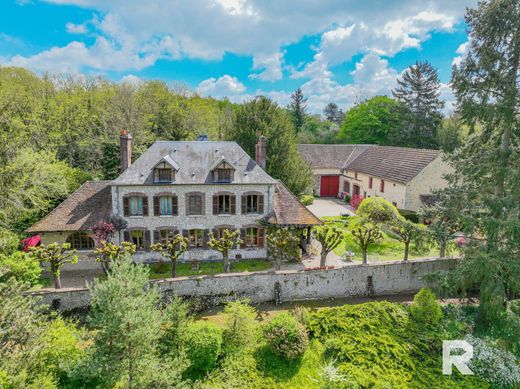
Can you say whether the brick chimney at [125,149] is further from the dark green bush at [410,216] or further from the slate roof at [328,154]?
the slate roof at [328,154]

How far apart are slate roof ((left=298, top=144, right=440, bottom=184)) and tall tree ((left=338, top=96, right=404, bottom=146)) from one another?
12.1 m

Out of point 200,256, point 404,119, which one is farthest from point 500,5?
point 404,119

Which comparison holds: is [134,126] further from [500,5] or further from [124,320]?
→ [500,5]

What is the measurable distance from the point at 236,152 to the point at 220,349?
571 inches

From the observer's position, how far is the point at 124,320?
1058 cm

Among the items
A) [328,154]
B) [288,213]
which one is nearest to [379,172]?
[328,154]

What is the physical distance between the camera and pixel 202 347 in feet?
42.4

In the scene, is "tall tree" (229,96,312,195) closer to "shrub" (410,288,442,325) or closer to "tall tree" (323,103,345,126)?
"shrub" (410,288,442,325)

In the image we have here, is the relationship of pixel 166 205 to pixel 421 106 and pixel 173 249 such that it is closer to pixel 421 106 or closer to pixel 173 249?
pixel 173 249

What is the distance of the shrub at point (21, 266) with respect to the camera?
16625mm

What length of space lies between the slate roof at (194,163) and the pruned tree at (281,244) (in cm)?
405

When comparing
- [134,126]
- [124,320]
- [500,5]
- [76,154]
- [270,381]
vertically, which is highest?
[500,5]

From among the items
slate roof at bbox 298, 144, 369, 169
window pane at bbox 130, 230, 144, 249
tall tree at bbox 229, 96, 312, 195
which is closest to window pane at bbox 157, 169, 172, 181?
window pane at bbox 130, 230, 144, 249

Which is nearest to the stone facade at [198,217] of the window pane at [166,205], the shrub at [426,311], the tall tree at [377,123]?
the window pane at [166,205]
